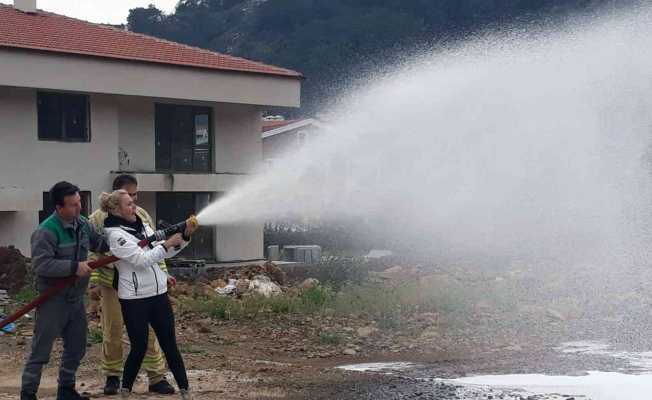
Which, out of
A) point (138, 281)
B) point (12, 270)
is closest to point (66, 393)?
point (138, 281)

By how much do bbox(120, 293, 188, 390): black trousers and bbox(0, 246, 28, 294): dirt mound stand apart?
355 inches

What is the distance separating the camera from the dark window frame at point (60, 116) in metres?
22.5

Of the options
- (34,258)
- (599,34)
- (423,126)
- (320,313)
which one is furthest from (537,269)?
(34,258)

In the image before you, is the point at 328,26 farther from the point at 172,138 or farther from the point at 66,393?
the point at 66,393

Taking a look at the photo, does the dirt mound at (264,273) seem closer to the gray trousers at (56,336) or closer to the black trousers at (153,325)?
the black trousers at (153,325)

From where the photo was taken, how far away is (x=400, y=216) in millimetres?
30906

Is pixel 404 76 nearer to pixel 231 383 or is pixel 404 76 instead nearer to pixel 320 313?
pixel 320 313

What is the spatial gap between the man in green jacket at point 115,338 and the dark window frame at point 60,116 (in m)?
13.6

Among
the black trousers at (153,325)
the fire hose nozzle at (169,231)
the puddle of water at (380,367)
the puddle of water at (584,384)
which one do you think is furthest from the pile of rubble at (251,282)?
the fire hose nozzle at (169,231)

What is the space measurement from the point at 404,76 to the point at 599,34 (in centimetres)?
841

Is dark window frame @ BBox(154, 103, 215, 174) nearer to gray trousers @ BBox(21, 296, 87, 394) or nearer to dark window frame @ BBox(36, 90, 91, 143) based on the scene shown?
dark window frame @ BBox(36, 90, 91, 143)

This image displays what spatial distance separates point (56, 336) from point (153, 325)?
2.75 ft

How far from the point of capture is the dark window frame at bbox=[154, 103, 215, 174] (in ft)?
83.6

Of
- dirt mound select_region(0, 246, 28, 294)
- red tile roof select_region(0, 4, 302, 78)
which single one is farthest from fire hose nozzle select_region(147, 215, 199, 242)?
red tile roof select_region(0, 4, 302, 78)
